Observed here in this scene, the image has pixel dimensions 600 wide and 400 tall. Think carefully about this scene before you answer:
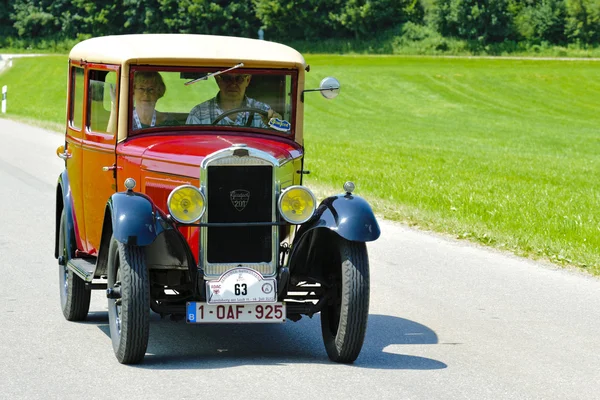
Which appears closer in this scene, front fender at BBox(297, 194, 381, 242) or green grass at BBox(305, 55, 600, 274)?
front fender at BBox(297, 194, 381, 242)

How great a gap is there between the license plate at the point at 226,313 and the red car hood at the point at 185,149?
76 centimetres

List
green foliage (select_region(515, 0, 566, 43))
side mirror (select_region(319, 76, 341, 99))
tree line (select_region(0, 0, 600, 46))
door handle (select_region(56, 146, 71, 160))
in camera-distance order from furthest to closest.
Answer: tree line (select_region(0, 0, 600, 46))
green foliage (select_region(515, 0, 566, 43))
door handle (select_region(56, 146, 71, 160))
side mirror (select_region(319, 76, 341, 99))

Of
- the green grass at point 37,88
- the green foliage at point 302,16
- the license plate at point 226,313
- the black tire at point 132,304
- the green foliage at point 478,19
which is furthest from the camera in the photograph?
the green foliage at point 302,16

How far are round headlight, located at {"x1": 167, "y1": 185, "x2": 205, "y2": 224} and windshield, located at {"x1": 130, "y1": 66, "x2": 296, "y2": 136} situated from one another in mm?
870

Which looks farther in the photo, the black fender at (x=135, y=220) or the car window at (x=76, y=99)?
the car window at (x=76, y=99)

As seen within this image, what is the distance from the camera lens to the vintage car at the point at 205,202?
6145mm

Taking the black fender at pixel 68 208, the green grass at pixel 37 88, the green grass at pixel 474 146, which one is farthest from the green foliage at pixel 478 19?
the black fender at pixel 68 208

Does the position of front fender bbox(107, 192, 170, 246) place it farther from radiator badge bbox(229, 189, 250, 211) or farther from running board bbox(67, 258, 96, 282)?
running board bbox(67, 258, 96, 282)

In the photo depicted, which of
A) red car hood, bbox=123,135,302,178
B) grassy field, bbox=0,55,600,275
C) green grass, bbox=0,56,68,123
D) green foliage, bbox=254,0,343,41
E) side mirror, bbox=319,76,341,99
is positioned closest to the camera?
red car hood, bbox=123,135,302,178

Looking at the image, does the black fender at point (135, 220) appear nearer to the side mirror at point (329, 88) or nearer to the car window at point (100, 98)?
the car window at point (100, 98)

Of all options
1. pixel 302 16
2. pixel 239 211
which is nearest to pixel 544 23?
pixel 302 16

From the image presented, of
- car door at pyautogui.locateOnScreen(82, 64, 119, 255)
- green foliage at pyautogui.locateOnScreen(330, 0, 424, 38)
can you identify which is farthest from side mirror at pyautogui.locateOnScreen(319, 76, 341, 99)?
green foliage at pyautogui.locateOnScreen(330, 0, 424, 38)

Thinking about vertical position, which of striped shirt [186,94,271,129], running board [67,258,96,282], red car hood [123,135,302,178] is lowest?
running board [67,258,96,282]

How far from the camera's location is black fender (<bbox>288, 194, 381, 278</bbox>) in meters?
6.27
